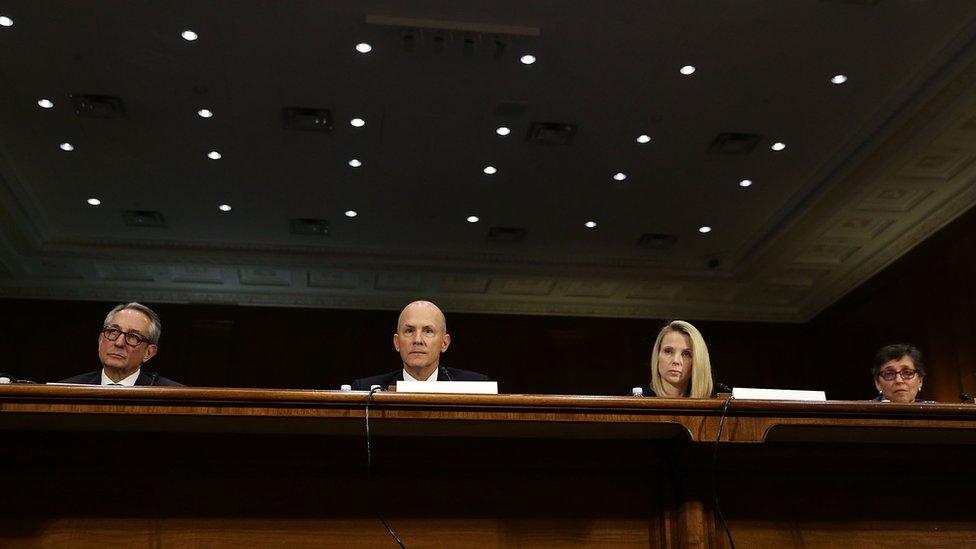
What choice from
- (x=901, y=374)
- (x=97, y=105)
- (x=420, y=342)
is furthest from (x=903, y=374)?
(x=97, y=105)

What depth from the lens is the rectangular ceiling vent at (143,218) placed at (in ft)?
30.4

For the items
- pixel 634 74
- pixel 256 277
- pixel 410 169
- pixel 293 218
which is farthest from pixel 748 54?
pixel 256 277

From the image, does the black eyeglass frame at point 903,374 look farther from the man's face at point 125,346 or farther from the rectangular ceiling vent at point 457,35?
the man's face at point 125,346

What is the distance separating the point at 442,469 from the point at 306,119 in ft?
19.4

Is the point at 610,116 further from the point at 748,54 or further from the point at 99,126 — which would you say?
the point at 99,126

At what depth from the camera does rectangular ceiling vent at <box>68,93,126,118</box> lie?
283 inches

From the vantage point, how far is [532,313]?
11523mm

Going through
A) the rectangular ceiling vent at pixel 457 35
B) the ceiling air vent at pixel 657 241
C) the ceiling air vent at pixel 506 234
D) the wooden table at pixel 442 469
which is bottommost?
the wooden table at pixel 442 469

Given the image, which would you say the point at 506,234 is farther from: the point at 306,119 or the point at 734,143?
the point at 306,119

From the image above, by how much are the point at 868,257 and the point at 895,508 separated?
839cm

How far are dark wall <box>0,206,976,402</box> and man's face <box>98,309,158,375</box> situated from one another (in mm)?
7243

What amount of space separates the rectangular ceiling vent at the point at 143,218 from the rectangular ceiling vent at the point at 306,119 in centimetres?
252

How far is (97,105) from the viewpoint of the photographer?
Answer: 285 inches

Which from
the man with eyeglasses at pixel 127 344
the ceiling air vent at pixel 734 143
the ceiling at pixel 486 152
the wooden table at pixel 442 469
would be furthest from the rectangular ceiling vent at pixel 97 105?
the wooden table at pixel 442 469
